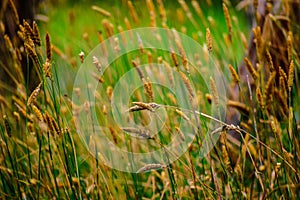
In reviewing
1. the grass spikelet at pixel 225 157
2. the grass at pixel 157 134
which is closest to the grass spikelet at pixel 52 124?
the grass at pixel 157 134

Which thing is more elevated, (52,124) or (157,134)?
(52,124)

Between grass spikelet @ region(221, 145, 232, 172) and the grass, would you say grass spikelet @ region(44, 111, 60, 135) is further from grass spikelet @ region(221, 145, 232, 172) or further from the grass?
grass spikelet @ region(221, 145, 232, 172)

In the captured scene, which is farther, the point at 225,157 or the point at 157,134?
the point at 157,134

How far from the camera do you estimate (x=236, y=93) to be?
237 centimetres

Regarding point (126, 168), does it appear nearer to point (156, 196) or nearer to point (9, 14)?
point (156, 196)

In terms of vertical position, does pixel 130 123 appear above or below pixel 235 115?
above

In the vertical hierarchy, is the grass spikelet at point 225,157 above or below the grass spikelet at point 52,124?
below

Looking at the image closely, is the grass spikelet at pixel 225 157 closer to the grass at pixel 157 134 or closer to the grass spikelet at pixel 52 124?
the grass at pixel 157 134

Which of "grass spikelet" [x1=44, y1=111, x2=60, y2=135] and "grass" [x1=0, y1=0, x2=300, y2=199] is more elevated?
"grass spikelet" [x1=44, y1=111, x2=60, y2=135]

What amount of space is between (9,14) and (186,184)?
139cm

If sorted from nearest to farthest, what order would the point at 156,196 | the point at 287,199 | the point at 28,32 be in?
the point at 28,32 < the point at 287,199 < the point at 156,196

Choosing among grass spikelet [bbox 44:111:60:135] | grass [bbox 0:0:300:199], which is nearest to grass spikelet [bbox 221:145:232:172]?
grass [bbox 0:0:300:199]

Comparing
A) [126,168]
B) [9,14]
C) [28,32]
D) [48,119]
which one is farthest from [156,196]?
[9,14]

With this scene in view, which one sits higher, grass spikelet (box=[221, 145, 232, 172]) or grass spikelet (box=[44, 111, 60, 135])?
grass spikelet (box=[44, 111, 60, 135])
